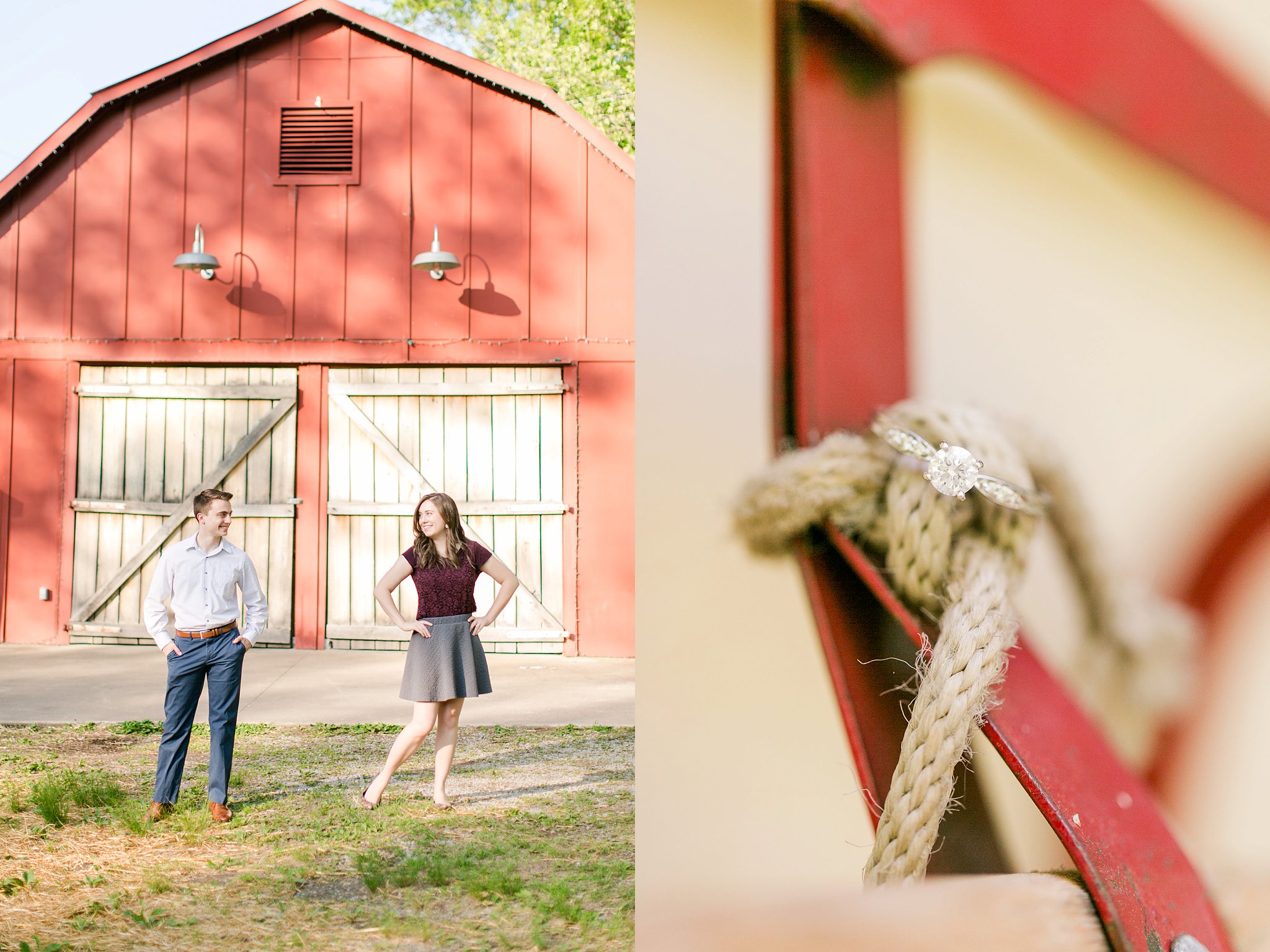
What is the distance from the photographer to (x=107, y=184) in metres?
7.75

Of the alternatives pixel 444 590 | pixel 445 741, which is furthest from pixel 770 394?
pixel 445 741

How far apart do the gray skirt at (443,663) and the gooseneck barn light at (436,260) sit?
3.77 meters

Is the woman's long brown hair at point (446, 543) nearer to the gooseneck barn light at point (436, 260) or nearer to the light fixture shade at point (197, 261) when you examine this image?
the gooseneck barn light at point (436, 260)

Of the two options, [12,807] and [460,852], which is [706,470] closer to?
[460,852]

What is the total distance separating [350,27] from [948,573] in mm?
7964

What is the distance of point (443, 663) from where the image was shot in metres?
4.15

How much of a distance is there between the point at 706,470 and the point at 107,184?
824 centimetres

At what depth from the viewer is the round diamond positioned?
0.91m

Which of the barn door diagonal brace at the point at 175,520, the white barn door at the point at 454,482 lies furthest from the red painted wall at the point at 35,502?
the white barn door at the point at 454,482

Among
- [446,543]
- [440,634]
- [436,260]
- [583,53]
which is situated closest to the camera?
[440,634]

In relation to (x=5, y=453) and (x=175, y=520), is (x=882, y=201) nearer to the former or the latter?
(x=175, y=520)

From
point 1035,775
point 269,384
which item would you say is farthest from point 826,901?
point 269,384

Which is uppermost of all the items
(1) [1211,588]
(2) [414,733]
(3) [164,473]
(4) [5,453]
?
(4) [5,453]

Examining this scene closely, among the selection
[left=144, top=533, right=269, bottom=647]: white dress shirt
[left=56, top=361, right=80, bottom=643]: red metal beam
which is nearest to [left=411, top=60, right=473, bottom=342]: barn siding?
[left=56, top=361, right=80, bottom=643]: red metal beam
